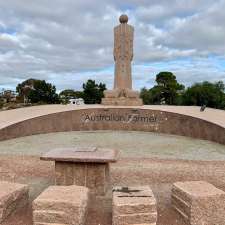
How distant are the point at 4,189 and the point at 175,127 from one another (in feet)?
29.4

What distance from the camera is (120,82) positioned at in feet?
51.5

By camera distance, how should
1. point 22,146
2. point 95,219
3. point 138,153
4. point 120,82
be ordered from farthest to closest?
1. point 120,82
2. point 22,146
3. point 138,153
4. point 95,219

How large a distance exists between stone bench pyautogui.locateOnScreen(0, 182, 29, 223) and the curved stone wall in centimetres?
717

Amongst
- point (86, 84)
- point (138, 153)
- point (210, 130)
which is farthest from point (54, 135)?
point (86, 84)

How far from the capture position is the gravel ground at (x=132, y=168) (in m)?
3.95

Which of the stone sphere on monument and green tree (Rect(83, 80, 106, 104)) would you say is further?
green tree (Rect(83, 80, 106, 104))

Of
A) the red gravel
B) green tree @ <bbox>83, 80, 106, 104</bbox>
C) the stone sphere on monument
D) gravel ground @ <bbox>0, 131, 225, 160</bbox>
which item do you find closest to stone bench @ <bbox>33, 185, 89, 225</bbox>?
the red gravel

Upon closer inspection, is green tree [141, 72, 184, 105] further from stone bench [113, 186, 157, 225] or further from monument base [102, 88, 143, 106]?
stone bench [113, 186, 157, 225]

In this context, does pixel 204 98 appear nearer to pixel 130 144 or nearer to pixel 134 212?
pixel 130 144

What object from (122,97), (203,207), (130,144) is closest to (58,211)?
(203,207)

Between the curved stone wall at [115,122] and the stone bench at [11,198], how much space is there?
717 centimetres

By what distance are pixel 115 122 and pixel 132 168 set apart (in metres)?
6.48

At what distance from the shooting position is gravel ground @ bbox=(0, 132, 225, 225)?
395 cm

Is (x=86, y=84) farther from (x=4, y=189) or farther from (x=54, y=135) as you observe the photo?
(x=4, y=189)
